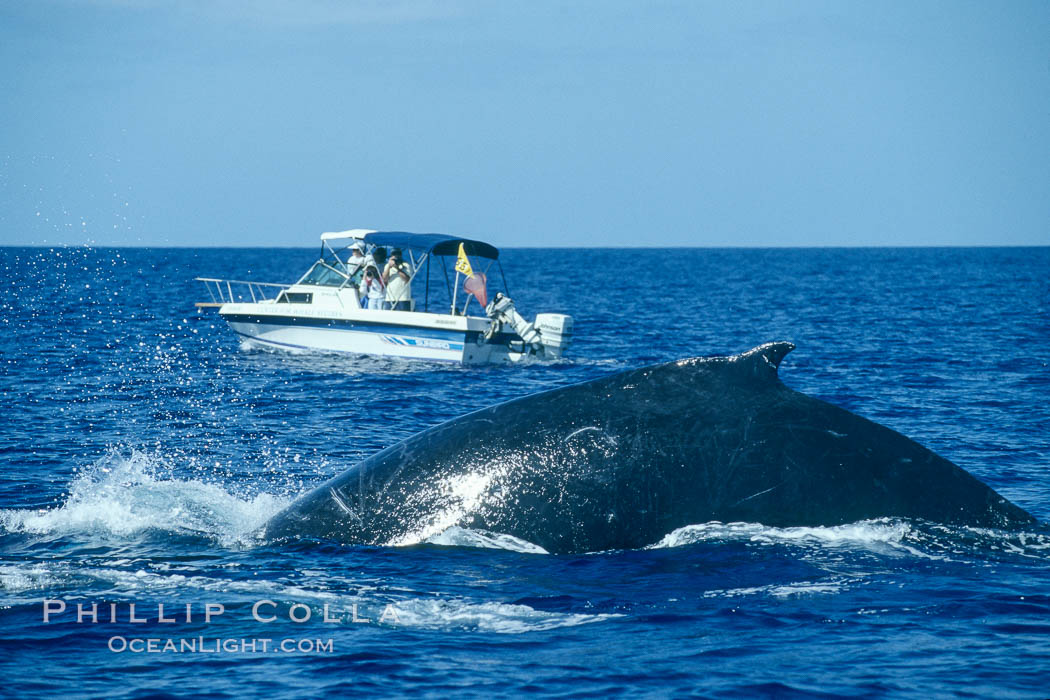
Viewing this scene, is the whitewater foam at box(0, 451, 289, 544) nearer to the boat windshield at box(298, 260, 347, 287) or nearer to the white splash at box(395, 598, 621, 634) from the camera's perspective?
the white splash at box(395, 598, 621, 634)

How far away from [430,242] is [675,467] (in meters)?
20.4

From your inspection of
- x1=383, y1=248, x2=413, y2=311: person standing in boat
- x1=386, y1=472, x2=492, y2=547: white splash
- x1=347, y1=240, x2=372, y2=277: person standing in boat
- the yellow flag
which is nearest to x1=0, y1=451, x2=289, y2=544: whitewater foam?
x1=386, y1=472, x2=492, y2=547: white splash

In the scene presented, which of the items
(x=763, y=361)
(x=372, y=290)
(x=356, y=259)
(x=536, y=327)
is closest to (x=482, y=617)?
(x=763, y=361)

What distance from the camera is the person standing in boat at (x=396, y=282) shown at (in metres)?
27.6

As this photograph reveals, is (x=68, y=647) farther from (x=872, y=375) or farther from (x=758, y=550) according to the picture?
(x=872, y=375)

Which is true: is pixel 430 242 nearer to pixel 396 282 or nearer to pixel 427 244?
pixel 427 244

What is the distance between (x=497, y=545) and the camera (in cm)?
805

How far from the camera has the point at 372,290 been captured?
27.5m

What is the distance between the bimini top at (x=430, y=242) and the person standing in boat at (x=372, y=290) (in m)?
0.72

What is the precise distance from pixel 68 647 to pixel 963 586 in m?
5.77

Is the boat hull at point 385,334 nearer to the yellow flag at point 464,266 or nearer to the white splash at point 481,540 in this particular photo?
the yellow flag at point 464,266

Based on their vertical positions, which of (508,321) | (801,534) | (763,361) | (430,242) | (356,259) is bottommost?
(801,534)

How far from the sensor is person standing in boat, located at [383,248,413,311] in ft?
90.5

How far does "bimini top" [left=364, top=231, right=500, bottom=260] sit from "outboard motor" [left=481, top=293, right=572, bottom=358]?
156cm
